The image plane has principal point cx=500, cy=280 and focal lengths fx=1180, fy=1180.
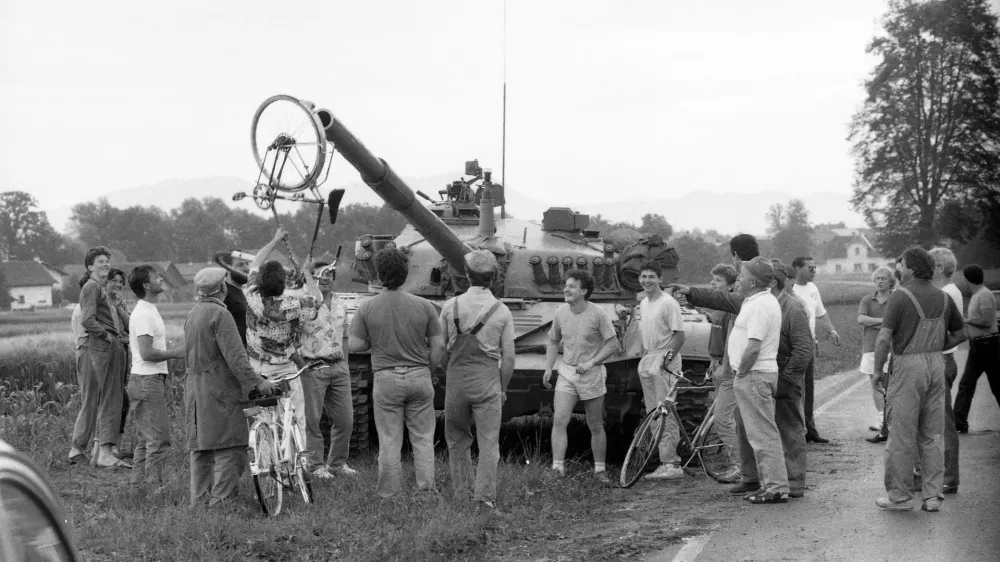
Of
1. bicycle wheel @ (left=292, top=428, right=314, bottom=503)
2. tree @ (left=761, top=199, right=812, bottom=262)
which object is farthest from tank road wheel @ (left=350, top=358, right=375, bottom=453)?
tree @ (left=761, top=199, right=812, bottom=262)

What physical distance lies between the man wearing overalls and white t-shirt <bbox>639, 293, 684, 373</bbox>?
6.91 feet

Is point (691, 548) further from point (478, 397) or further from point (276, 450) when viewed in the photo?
point (276, 450)

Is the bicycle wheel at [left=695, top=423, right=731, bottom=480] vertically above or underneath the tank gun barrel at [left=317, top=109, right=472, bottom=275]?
underneath

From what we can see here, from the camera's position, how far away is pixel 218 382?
26.5 ft

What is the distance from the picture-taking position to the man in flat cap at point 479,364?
27.2 ft

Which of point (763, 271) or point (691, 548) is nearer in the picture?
point (691, 548)

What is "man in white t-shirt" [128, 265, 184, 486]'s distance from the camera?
30.2ft

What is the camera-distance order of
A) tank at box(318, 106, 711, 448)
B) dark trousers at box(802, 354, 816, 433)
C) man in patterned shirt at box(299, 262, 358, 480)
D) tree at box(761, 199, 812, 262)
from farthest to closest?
tree at box(761, 199, 812, 262) < dark trousers at box(802, 354, 816, 433) < tank at box(318, 106, 711, 448) < man in patterned shirt at box(299, 262, 358, 480)

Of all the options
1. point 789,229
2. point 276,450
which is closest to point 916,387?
point 276,450

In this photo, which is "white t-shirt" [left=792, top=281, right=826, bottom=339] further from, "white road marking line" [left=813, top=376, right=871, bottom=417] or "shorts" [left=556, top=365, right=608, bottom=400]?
"shorts" [left=556, top=365, right=608, bottom=400]

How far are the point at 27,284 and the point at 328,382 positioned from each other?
12.9 m

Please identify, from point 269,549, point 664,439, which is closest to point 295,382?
point 269,549

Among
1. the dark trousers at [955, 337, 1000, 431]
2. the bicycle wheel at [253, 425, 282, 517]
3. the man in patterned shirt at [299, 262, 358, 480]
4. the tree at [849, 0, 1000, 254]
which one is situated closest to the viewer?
the bicycle wheel at [253, 425, 282, 517]

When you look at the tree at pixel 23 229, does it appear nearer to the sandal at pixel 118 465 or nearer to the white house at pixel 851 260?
the sandal at pixel 118 465
